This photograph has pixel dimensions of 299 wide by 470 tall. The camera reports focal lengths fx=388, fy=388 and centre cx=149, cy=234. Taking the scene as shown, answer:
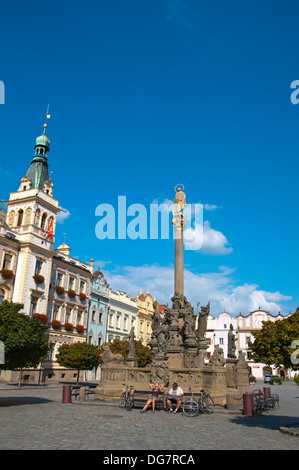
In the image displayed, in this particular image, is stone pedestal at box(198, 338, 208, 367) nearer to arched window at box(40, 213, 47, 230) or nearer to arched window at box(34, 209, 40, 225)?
arched window at box(34, 209, 40, 225)

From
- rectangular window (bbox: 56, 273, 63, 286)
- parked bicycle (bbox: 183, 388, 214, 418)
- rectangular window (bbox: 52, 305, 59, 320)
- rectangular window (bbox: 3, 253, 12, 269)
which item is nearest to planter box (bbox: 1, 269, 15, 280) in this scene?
rectangular window (bbox: 3, 253, 12, 269)

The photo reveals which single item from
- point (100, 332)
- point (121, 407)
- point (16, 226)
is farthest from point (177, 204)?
point (100, 332)

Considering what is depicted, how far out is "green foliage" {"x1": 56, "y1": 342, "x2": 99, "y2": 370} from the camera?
3102 cm

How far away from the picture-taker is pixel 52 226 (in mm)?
40375

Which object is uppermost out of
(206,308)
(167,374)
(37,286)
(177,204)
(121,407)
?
(177,204)

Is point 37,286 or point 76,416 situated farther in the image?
point 37,286

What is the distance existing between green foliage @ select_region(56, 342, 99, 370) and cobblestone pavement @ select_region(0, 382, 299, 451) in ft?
56.7

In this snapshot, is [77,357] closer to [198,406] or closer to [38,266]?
[38,266]

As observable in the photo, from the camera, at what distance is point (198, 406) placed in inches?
542

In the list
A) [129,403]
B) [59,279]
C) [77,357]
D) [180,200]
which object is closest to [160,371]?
[129,403]

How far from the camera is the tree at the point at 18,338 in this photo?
1495 centimetres

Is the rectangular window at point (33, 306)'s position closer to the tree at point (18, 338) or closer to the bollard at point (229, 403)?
the tree at point (18, 338)

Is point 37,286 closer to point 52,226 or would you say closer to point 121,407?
point 52,226

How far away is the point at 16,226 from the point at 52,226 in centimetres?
369
